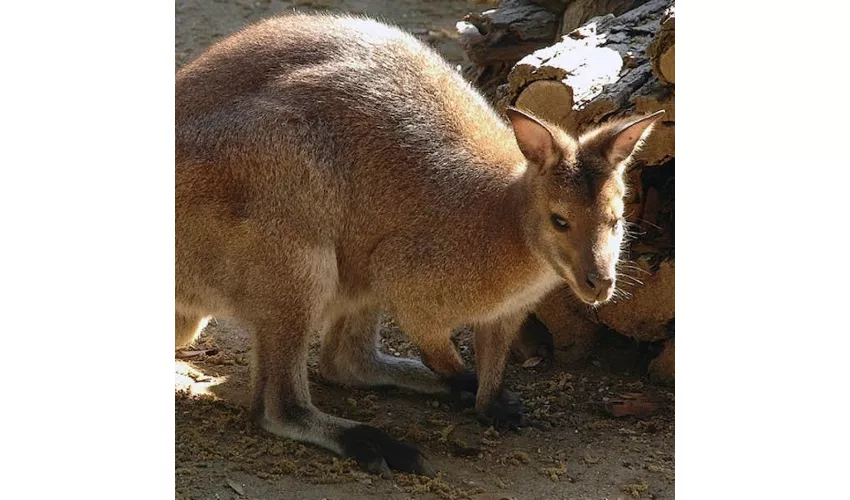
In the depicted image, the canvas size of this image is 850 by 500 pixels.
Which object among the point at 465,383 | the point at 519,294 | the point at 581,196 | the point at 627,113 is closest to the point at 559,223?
the point at 581,196

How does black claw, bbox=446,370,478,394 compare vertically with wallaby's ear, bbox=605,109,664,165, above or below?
below

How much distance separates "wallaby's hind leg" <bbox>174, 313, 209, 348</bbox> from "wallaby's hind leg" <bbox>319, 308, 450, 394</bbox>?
1.97ft

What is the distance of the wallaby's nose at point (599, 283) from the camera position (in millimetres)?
3568

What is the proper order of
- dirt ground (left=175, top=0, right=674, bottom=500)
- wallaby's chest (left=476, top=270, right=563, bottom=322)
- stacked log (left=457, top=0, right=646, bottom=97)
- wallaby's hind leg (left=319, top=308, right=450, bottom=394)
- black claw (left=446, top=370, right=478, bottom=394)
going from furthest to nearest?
1. stacked log (left=457, top=0, right=646, bottom=97)
2. wallaby's hind leg (left=319, top=308, right=450, bottom=394)
3. black claw (left=446, top=370, right=478, bottom=394)
4. wallaby's chest (left=476, top=270, right=563, bottom=322)
5. dirt ground (left=175, top=0, right=674, bottom=500)

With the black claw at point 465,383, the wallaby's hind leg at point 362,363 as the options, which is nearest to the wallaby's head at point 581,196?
the black claw at point 465,383

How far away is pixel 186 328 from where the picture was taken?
4.48 metres

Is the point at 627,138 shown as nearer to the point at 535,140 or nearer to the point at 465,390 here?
the point at 535,140

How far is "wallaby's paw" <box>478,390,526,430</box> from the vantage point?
14.5 ft

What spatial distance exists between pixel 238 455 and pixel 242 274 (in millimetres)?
649

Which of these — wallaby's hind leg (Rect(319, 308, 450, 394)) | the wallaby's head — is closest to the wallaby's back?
the wallaby's head

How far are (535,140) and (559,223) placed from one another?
29cm

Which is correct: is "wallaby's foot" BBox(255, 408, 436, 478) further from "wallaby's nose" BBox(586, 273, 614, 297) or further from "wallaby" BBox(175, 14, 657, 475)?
"wallaby's nose" BBox(586, 273, 614, 297)
